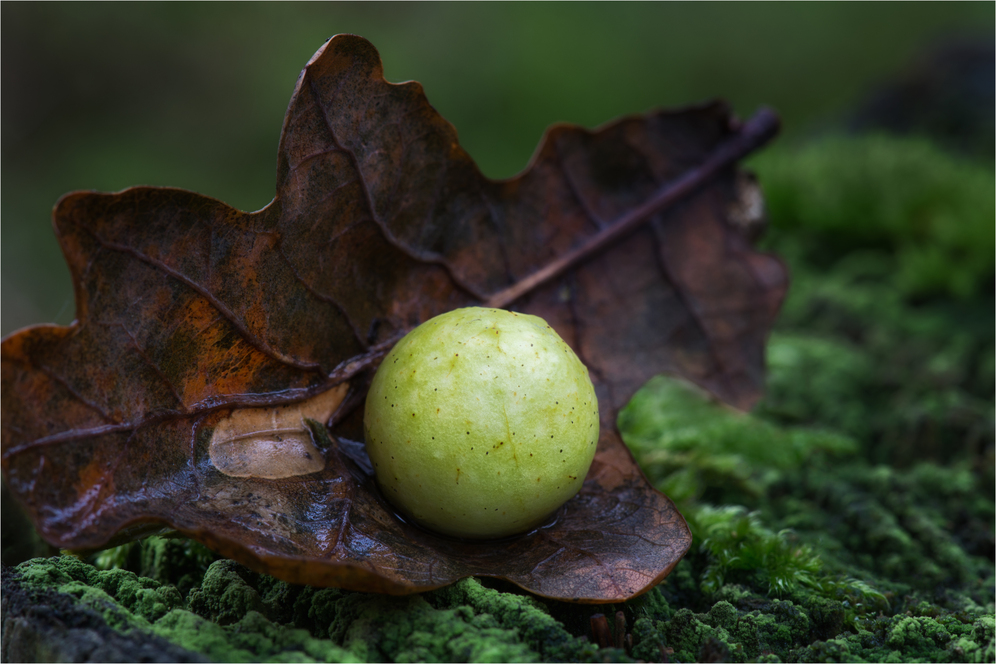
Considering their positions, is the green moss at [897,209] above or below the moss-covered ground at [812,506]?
above

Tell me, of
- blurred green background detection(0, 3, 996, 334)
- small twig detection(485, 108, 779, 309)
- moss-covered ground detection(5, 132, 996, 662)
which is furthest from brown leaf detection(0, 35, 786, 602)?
blurred green background detection(0, 3, 996, 334)

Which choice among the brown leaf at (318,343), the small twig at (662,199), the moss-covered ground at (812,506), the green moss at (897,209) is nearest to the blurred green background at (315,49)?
the green moss at (897,209)

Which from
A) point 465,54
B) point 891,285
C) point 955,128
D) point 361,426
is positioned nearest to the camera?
point 361,426

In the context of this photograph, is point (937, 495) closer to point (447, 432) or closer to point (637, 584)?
point (637, 584)

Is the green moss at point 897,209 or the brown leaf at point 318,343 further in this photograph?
the green moss at point 897,209

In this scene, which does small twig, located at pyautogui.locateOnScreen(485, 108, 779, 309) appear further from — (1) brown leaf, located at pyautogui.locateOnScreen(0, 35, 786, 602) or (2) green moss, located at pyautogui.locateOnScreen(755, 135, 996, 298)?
(2) green moss, located at pyautogui.locateOnScreen(755, 135, 996, 298)

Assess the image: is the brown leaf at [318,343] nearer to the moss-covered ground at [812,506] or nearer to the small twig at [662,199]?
the small twig at [662,199]

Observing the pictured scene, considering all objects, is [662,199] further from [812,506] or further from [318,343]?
[318,343]

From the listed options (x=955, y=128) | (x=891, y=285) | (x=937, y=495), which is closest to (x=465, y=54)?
(x=955, y=128)
